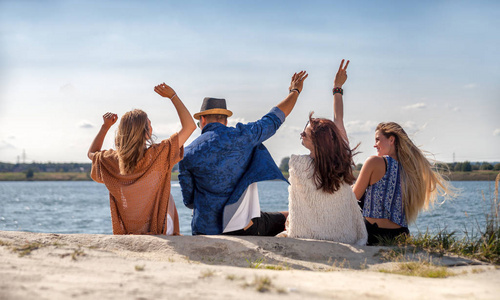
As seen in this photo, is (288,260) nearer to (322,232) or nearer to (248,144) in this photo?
(322,232)

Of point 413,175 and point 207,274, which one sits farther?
point 413,175

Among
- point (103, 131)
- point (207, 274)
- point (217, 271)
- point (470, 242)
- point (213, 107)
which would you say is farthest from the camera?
point (103, 131)

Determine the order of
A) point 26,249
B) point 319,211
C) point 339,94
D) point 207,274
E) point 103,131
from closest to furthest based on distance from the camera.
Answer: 1. point 207,274
2. point 26,249
3. point 319,211
4. point 103,131
5. point 339,94

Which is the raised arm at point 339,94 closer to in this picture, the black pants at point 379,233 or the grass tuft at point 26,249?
the black pants at point 379,233

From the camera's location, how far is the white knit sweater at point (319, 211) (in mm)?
5012

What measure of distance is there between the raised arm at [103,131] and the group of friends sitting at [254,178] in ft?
0.37

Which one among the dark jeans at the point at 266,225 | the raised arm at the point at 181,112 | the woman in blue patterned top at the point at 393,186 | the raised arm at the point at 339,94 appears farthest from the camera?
the raised arm at the point at 339,94

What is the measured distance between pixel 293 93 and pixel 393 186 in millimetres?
1635

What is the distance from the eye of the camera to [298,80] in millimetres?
5859

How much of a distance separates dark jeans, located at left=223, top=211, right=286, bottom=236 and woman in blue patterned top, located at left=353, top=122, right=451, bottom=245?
1020 mm

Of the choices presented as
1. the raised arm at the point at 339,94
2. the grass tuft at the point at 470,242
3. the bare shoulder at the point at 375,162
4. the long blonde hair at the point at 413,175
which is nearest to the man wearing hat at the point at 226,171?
the raised arm at the point at 339,94

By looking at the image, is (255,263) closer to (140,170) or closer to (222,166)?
(222,166)

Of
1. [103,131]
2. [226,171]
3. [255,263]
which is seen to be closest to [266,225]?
[226,171]

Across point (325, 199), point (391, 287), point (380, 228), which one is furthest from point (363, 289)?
point (380, 228)
